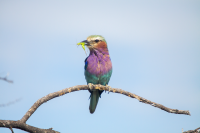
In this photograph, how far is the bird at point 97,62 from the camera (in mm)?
7074

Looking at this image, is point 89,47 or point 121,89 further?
point 89,47

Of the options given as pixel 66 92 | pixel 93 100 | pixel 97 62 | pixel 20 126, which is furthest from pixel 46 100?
pixel 93 100

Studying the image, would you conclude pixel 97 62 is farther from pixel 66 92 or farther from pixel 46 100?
pixel 46 100

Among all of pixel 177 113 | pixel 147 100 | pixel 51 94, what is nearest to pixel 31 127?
pixel 51 94

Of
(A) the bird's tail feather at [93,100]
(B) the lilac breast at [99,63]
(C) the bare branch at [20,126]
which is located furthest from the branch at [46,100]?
(A) the bird's tail feather at [93,100]

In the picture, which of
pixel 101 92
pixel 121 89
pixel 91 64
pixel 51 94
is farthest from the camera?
pixel 101 92

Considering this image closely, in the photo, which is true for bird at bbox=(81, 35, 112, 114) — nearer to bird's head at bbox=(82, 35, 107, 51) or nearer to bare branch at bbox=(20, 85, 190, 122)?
bird's head at bbox=(82, 35, 107, 51)

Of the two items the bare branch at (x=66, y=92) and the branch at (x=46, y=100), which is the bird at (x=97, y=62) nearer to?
the branch at (x=46, y=100)

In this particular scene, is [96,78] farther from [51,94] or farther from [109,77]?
[51,94]

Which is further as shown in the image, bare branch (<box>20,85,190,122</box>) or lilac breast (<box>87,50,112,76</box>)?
lilac breast (<box>87,50,112,76</box>)

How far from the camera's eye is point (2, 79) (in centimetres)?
425

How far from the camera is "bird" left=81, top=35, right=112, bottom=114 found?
7.07 meters

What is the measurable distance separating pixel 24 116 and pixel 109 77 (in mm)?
3307

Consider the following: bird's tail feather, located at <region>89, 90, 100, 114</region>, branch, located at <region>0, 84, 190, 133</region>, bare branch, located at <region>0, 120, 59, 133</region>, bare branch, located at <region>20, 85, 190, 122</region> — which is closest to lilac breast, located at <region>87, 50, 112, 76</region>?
bird's tail feather, located at <region>89, 90, 100, 114</region>
